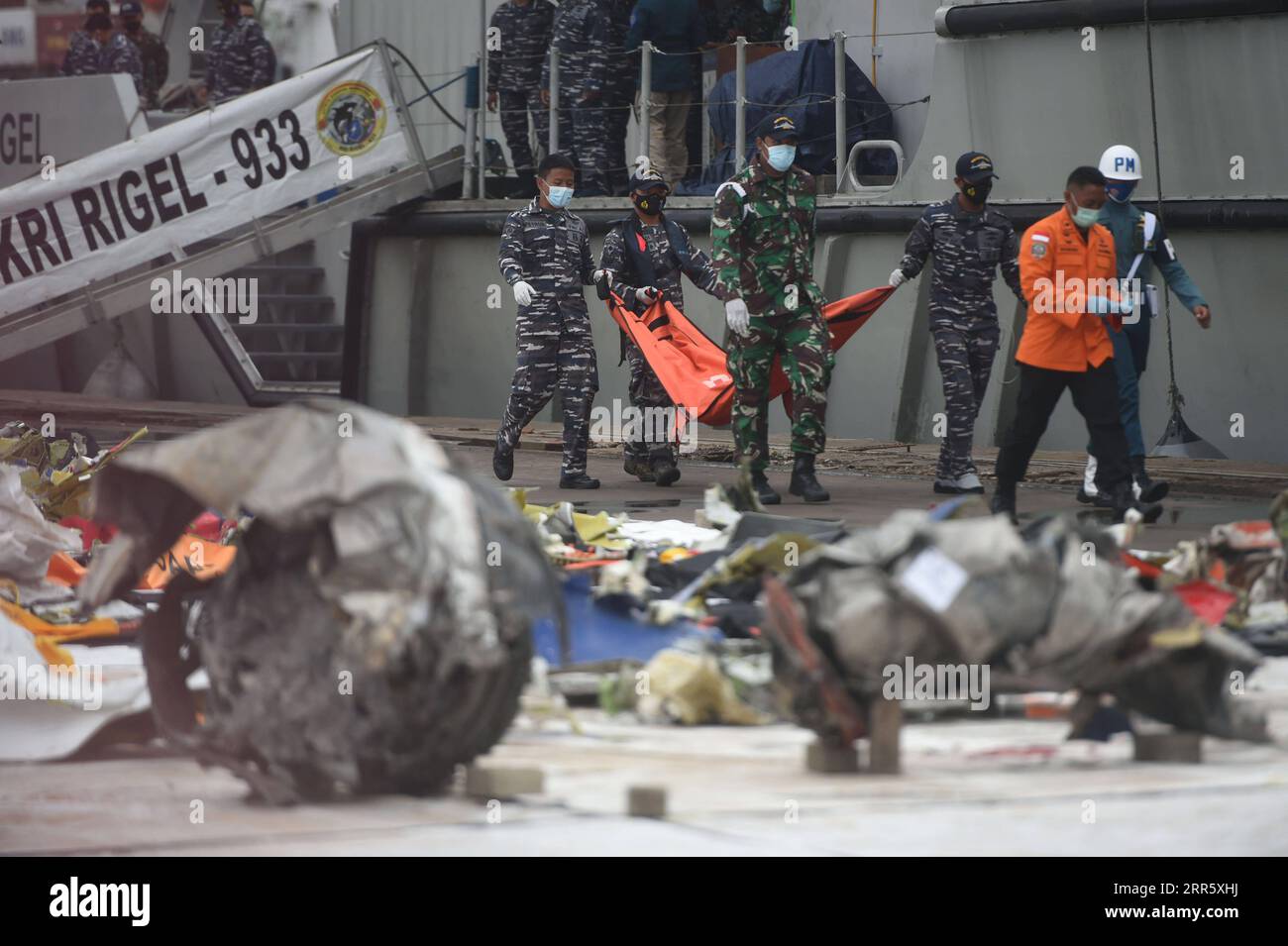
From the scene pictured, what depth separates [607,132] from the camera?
17969 millimetres

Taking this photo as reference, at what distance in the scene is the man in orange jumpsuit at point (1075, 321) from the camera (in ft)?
34.6

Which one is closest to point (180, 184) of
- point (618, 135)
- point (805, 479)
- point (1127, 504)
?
point (618, 135)

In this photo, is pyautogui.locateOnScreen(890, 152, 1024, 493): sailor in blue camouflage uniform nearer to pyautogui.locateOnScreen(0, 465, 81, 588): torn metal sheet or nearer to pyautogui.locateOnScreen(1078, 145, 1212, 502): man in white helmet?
pyautogui.locateOnScreen(1078, 145, 1212, 502): man in white helmet

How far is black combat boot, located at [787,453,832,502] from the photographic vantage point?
12.3 m

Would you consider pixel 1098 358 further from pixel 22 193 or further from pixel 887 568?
pixel 22 193

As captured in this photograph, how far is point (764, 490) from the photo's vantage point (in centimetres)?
1249

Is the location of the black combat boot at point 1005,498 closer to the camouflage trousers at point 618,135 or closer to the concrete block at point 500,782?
the concrete block at point 500,782

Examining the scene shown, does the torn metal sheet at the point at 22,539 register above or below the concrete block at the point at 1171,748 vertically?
above

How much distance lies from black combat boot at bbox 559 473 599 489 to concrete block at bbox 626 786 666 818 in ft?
27.3

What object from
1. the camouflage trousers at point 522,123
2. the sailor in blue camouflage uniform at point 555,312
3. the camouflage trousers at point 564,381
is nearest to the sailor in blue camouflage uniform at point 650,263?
the sailor in blue camouflage uniform at point 555,312

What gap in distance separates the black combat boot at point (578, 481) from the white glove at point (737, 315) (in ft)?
5.26

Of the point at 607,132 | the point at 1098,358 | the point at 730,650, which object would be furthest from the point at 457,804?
the point at 607,132

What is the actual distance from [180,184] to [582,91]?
3.94 metres

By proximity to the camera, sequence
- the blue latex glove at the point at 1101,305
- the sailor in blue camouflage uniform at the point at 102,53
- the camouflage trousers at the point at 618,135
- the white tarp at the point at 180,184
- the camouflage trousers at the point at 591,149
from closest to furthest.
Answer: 1. the blue latex glove at the point at 1101,305
2. the camouflage trousers at the point at 618,135
3. the camouflage trousers at the point at 591,149
4. the white tarp at the point at 180,184
5. the sailor in blue camouflage uniform at the point at 102,53
